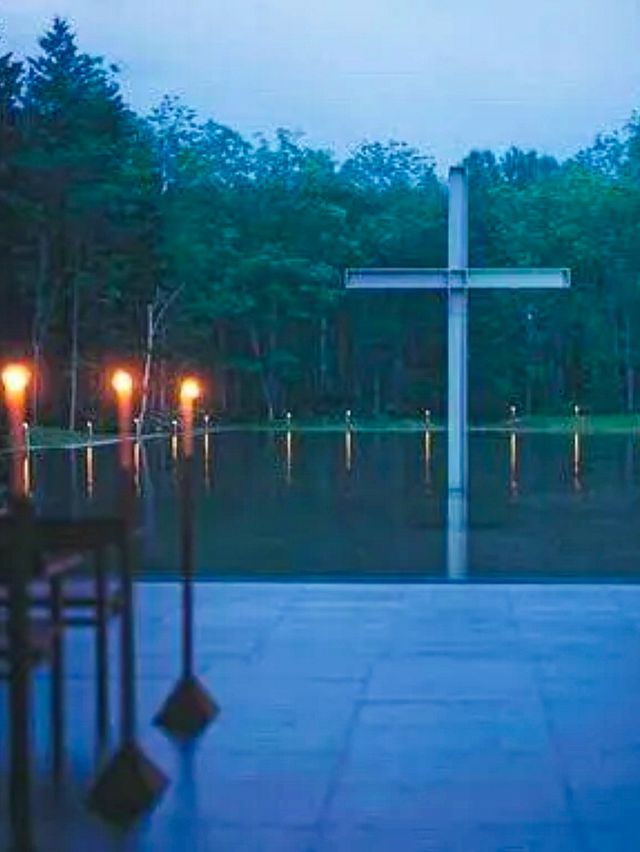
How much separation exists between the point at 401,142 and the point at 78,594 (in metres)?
61.9

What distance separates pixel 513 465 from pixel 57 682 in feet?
76.8

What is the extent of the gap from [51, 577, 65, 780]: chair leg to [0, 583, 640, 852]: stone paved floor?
0.07m

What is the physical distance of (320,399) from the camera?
57719mm

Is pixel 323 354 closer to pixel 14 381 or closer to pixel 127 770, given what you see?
pixel 14 381

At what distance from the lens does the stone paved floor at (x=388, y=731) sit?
434 cm

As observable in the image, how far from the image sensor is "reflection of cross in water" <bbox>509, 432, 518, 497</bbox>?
70.4ft

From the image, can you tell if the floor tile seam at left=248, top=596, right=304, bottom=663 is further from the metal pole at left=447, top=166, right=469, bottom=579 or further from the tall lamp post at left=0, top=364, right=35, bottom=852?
the metal pole at left=447, top=166, right=469, bottom=579

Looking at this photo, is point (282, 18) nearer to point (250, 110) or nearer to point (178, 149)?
point (178, 149)

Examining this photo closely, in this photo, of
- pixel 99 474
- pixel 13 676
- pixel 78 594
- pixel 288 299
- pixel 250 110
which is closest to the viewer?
pixel 13 676

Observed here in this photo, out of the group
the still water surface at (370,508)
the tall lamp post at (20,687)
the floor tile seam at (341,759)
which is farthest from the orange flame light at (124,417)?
the still water surface at (370,508)

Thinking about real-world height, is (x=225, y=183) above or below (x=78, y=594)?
above

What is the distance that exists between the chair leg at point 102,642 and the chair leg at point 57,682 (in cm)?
12

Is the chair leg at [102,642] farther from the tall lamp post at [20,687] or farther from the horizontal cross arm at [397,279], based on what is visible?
the horizontal cross arm at [397,279]

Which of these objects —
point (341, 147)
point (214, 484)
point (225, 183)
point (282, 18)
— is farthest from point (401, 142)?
point (214, 484)
